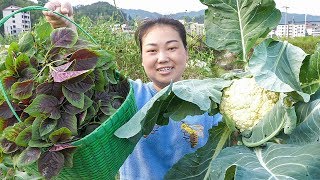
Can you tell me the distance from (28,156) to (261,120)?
72 cm

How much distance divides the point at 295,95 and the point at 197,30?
4.13 metres

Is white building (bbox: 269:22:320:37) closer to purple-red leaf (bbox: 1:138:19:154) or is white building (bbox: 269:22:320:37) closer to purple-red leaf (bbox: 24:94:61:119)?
purple-red leaf (bbox: 24:94:61:119)

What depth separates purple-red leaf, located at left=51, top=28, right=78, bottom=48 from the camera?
1.37m

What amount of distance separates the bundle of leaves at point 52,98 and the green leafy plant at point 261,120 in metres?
0.13

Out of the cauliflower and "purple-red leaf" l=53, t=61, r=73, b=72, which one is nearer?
"purple-red leaf" l=53, t=61, r=73, b=72

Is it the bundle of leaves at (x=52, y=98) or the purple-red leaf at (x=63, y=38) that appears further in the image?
the purple-red leaf at (x=63, y=38)

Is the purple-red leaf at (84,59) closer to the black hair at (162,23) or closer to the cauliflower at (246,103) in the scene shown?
the cauliflower at (246,103)

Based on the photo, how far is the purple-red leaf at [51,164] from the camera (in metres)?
1.18

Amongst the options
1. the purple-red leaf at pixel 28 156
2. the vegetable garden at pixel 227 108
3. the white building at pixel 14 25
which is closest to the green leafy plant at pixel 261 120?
the vegetable garden at pixel 227 108

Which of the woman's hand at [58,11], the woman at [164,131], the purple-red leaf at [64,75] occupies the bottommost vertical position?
the woman at [164,131]

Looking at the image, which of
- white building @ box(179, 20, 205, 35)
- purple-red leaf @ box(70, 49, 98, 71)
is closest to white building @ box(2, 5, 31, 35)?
purple-red leaf @ box(70, 49, 98, 71)

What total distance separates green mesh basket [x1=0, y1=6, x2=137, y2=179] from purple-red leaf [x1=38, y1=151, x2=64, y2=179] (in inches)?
2.3

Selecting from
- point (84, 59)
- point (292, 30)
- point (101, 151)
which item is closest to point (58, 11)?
point (84, 59)

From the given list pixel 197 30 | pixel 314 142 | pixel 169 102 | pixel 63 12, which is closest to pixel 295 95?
pixel 314 142
